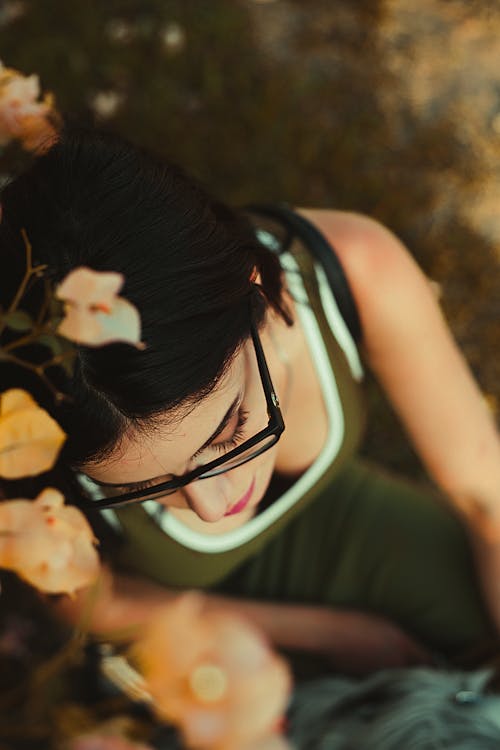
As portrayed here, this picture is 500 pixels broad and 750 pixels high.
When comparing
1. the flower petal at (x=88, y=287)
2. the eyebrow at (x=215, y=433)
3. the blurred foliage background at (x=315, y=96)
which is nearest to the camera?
the flower petal at (x=88, y=287)

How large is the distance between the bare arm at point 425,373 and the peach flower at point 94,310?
0.58 m

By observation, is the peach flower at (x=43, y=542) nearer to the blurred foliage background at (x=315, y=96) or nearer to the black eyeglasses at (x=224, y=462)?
the black eyeglasses at (x=224, y=462)

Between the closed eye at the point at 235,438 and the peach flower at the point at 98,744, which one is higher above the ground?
the closed eye at the point at 235,438

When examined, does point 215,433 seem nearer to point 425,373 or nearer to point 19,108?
point 19,108

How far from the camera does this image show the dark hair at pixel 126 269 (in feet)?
1.96

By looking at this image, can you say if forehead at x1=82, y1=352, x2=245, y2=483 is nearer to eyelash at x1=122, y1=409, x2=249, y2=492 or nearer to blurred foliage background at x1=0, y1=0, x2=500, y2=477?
eyelash at x1=122, y1=409, x2=249, y2=492

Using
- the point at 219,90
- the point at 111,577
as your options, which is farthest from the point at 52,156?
the point at 219,90

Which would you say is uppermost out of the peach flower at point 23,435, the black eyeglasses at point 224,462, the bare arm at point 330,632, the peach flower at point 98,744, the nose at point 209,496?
the peach flower at point 23,435

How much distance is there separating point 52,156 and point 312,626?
2.97 ft

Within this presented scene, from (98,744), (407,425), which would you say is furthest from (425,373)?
(98,744)

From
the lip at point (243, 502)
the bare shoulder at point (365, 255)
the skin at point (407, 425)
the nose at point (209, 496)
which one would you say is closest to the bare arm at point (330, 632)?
the skin at point (407, 425)

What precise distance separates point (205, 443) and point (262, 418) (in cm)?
8

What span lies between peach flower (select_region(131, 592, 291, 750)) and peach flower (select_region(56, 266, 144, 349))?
1.19 ft

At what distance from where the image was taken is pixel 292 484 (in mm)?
1059
